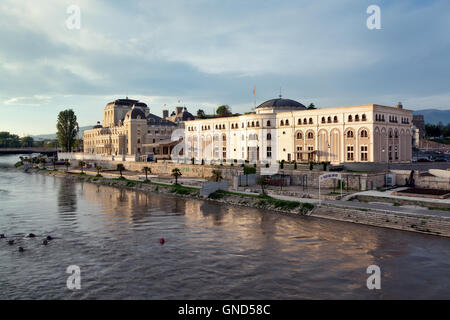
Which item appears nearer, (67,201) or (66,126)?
(67,201)

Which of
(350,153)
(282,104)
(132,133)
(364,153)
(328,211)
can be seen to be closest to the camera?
(328,211)

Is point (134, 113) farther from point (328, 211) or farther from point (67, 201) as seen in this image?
point (328, 211)

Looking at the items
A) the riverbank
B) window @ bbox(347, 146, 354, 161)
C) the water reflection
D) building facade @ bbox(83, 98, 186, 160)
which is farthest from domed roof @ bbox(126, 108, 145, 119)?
window @ bbox(347, 146, 354, 161)

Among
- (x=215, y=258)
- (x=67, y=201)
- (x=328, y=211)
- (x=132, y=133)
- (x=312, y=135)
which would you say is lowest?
(x=215, y=258)

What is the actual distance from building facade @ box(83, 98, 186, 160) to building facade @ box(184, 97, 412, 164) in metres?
23.5

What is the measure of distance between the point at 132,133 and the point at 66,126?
3453cm

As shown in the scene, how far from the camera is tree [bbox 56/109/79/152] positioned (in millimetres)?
126625

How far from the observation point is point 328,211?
3878 cm

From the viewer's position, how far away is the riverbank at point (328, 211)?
31.7 metres

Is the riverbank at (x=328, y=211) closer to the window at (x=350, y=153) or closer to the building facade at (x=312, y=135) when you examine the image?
the building facade at (x=312, y=135)

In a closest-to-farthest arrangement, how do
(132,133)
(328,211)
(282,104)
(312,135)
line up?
(328,211)
(312,135)
(282,104)
(132,133)

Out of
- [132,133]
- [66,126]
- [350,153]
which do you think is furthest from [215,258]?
[66,126]

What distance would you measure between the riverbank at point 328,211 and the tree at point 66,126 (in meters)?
76.4
